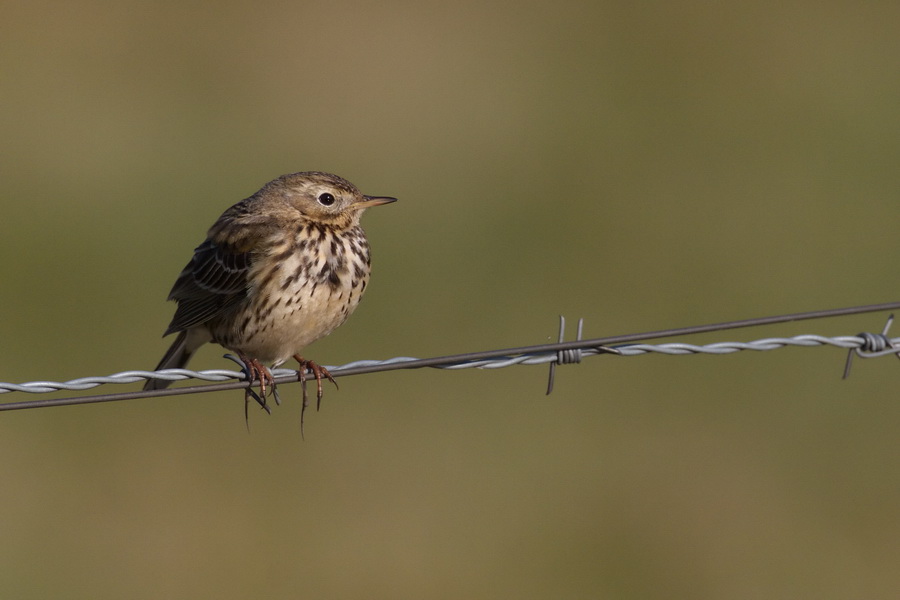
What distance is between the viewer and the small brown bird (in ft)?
22.0

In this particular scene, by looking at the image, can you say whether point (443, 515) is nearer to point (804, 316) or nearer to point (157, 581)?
point (157, 581)

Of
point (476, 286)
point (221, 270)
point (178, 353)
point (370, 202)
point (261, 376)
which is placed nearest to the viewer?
point (261, 376)

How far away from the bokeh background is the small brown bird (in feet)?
8.13

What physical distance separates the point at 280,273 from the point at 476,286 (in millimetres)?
5819

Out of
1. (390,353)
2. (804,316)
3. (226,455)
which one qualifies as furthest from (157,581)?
(804,316)

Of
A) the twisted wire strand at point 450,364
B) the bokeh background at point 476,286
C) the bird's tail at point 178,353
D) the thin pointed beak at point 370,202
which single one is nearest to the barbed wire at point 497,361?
the twisted wire strand at point 450,364

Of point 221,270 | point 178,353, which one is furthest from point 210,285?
point 178,353

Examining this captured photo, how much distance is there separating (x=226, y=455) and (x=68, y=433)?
1.33 meters

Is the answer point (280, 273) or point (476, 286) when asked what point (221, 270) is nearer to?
point (280, 273)

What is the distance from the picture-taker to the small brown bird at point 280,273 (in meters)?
6.69

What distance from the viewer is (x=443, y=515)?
9492mm

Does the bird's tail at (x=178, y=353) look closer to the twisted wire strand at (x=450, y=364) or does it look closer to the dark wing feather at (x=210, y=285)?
the dark wing feather at (x=210, y=285)

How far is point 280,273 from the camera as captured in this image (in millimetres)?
6715

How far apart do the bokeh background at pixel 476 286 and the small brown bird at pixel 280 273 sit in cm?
248
